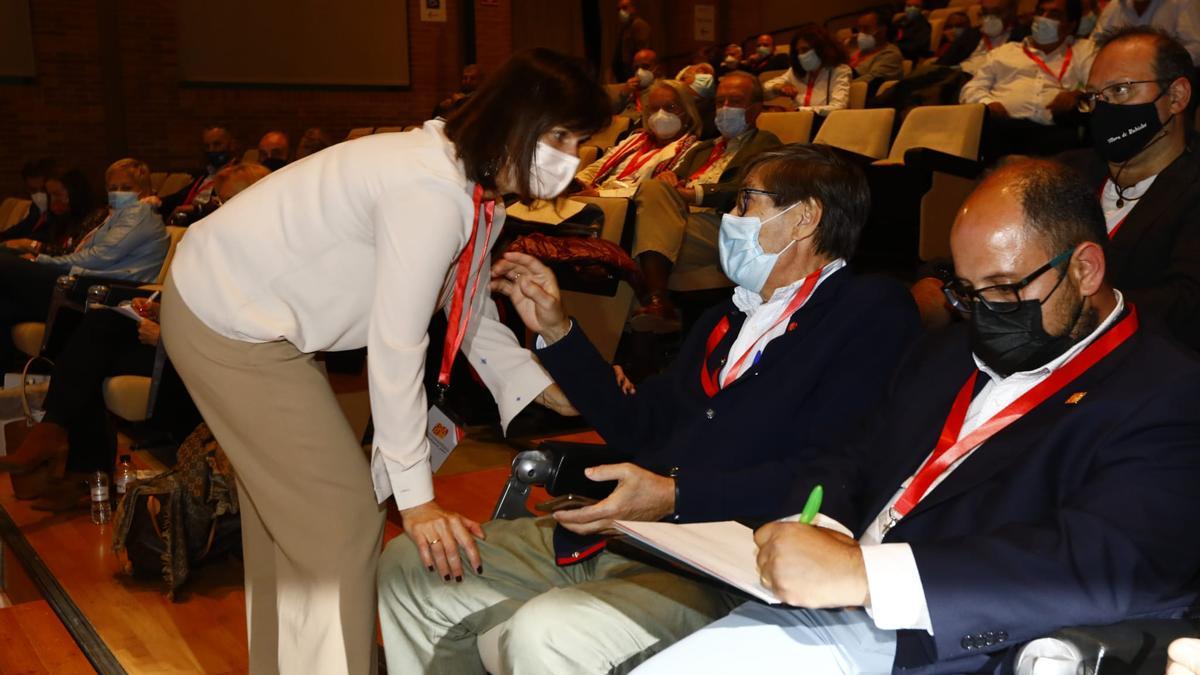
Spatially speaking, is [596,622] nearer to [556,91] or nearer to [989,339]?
[989,339]

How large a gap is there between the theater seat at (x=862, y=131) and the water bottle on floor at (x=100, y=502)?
138 inches

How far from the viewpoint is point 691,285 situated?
4.91 meters

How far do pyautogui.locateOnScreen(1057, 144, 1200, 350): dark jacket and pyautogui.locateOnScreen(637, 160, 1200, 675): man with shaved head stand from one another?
2.51ft

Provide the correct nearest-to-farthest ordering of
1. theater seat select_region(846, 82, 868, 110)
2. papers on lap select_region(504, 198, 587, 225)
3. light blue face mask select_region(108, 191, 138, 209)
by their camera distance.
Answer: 1. papers on lap select_region(504, 198, 587, 225)
2. light blue face mask select_region(108, 191, 138, 209)
3. theater seat select_region(846, 82, 868, 110)

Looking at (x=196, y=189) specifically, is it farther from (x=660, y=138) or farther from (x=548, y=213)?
(x=548, y=213)

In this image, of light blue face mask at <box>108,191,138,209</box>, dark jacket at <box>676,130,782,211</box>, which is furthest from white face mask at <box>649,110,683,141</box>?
light blue face mask at <box>108,191,138,209</box>

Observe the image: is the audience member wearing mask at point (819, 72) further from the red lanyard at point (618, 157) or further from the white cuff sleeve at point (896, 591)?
the white cuff sleeve at point (896, 591)

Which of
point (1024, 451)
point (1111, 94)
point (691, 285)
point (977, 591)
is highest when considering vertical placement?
point (1111, 94)

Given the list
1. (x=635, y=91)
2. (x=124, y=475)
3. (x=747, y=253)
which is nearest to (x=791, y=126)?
(x=635, y=91)

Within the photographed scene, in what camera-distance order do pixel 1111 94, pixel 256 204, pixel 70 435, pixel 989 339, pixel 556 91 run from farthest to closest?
pixel 70 435
pixel 1111 94
pixel 256 204
pixel 556 91
pixel 989 339

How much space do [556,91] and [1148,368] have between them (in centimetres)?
94

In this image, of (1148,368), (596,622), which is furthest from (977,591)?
(596,622)

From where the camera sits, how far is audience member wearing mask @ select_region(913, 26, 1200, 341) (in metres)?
2.37

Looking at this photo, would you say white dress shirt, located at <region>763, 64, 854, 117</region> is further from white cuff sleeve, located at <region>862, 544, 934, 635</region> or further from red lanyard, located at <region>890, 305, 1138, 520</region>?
white cuff sleeve, located at <region>862, 544, 934, 635</region>
